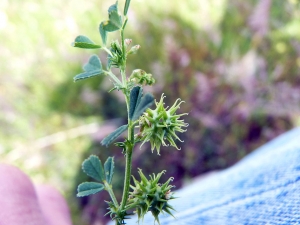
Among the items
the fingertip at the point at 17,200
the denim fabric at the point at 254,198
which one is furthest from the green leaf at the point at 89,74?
the fingertip at the point at 17,200

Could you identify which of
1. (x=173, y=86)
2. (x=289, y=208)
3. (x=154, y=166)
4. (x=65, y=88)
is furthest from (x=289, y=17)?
(x=289, y=208)

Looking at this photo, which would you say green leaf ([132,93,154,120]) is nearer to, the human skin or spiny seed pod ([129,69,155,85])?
spiny seed pod ([129,69,155,85])

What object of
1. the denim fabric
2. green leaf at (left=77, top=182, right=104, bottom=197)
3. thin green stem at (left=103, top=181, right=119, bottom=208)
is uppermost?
green leaf at (left=77, top=182, right=104, bottom=197)

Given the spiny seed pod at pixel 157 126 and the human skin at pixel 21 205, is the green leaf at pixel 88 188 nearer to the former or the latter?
the spiny seed pod at pixel 157 126

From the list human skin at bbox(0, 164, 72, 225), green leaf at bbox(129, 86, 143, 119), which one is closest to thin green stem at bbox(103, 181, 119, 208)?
green leaf at bbox(129, 86, 143, 119)

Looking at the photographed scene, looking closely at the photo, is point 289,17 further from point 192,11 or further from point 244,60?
point 192,11

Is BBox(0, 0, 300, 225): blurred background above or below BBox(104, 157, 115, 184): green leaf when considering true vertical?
above
